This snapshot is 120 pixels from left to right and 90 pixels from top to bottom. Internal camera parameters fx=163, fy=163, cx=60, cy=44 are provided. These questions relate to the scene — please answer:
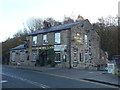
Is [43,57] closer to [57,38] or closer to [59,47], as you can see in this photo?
[59,47]

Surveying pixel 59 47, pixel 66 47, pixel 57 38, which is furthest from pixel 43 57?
pixel 66 47

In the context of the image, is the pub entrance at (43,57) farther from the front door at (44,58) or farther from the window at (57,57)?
the window at (57,57)

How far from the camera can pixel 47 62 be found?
27.3 m

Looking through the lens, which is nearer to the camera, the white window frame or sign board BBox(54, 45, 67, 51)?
sign board BBox(54, 45, 67, 51)

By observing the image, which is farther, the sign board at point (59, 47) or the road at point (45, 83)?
the sign board at point (59, 47)

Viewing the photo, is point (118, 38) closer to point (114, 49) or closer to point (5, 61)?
point (114, 49)

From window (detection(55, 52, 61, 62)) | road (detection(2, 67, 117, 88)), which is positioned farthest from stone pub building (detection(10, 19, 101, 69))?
road (detection(2, 67, 117, 88))

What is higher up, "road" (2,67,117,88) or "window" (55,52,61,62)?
"window" (55,52,61,62)

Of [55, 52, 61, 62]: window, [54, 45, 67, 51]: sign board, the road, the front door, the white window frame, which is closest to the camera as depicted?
the road

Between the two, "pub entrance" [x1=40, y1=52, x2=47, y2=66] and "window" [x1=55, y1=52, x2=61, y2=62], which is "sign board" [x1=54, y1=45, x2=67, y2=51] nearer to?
"window" [x1=55, y1=52, x2=61, y2=62]

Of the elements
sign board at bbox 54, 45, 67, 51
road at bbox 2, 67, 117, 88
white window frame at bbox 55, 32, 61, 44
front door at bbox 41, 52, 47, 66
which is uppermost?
white window frame at bbox 55, 32, 61, 44

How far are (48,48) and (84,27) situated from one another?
7.30m

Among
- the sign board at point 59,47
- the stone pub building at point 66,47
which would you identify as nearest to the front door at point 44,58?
the stone pub building at point 66,47

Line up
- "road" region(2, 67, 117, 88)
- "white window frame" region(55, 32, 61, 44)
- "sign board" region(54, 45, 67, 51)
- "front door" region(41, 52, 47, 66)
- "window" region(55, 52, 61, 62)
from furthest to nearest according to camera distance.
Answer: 1. "front door" region(41, 52, 47, 66)
2. "white window frame" region(55, 32, 61, 44)
3. "window" region(55, 52, 61, 62)
4. "sign board" region(54, 45, 67, 51)
5. "road" region(2, 67, 117, 88)
